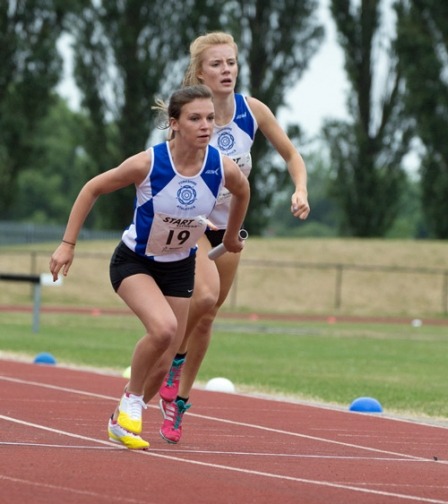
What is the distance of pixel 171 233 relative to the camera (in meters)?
7.41

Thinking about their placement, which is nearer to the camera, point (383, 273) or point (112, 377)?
point (112, 377)

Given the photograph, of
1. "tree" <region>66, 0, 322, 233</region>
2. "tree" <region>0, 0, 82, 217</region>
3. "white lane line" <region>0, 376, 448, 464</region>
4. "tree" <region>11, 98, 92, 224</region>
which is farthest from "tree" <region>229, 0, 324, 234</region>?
"tree" <region>11, 98, 92, 224</region>

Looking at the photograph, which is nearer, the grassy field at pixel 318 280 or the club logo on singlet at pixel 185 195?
the club logo on singlet at pixel 185 195

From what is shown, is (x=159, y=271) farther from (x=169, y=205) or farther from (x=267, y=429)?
(x=267, y=429)

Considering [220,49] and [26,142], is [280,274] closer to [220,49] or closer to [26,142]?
[26,142]

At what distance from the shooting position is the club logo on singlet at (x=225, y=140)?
818 centimetres

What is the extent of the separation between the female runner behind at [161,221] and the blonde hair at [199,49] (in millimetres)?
647

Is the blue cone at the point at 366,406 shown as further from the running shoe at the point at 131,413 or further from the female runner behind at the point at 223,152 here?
the running shoe at the point at 131,413

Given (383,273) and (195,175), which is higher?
(195,175)

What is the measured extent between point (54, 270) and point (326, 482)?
192 centimetres

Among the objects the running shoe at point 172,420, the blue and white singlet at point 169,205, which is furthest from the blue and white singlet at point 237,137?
the running shoe at point 172,420

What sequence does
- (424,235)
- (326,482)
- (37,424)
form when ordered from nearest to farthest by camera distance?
(326,482) → (37,424) → (424,235)

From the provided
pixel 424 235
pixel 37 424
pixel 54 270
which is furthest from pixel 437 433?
pixel 424 235

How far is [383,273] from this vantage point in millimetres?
43031
